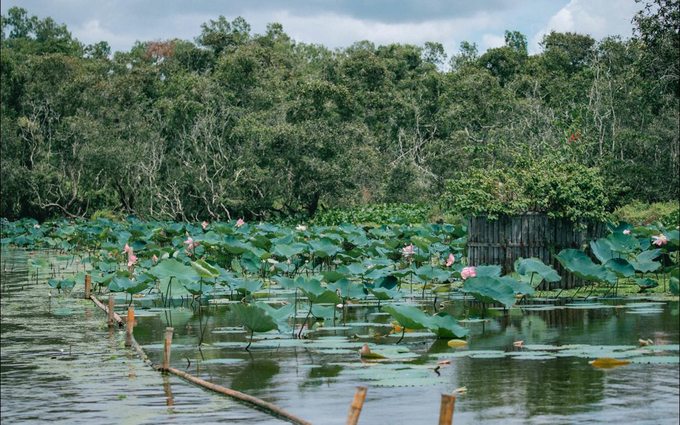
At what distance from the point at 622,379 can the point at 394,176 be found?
2655 centimetres

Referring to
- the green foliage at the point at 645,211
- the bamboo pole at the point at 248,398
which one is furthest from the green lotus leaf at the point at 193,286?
the green foliage at the point at 645,211

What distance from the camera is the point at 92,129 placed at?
34.5 meters

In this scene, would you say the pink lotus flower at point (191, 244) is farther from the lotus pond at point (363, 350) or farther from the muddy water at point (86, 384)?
the muddy water at point (86, 384)

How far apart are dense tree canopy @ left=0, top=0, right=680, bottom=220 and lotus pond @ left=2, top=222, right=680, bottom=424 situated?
16.1 meters

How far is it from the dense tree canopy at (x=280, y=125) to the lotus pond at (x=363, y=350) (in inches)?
632

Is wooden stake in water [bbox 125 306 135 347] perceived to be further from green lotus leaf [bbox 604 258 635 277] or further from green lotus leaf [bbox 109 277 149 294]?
green lotus leaf [bbox 604 258 635 277]

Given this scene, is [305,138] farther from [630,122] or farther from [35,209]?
[35,209]

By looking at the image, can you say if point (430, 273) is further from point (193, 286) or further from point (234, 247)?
point (234, 247)

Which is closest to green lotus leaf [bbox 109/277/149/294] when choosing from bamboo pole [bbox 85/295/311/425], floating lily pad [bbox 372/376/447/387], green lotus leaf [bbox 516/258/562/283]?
bamboo pole [bbox 85/295/311/425]

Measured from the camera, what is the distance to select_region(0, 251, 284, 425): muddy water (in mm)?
5734

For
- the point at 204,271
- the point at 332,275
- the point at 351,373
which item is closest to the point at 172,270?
the point at 204,271

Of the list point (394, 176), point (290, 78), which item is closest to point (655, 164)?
point (394, 176)

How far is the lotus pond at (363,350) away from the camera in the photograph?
5.82m

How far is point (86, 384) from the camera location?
688 cm
